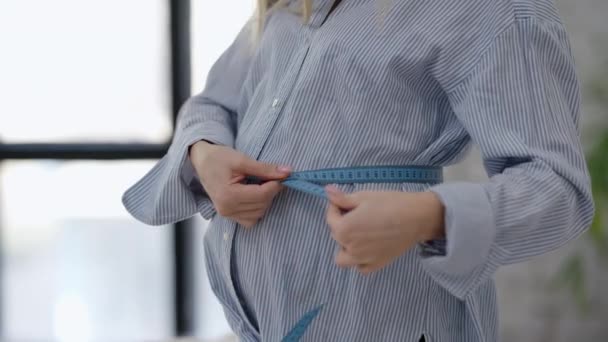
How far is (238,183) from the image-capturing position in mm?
920

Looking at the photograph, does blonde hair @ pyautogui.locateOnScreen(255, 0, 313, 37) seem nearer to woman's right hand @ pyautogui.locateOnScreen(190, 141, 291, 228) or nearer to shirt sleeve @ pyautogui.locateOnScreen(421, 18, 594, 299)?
woman's right hand @ pyautogui.locateOnScreen(190, 141, 291, 228)

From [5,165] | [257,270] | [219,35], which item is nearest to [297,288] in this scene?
[257,270]

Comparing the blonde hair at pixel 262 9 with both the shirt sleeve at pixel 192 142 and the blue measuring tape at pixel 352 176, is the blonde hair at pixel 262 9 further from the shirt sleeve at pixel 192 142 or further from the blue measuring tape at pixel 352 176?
the blue measuring tape at pixel 352 176

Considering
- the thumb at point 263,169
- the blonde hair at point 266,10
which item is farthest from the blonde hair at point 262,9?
the thumb at point 263,169

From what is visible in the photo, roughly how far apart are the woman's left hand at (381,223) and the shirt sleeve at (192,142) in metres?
0.30

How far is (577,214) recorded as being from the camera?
825 millimetres

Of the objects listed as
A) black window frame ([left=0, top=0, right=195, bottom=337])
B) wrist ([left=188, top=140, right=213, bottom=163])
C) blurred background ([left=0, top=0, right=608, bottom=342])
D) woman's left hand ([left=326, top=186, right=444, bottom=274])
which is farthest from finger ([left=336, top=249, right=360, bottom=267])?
black window frame ([left=0, top=0, right=195, bottom=337])

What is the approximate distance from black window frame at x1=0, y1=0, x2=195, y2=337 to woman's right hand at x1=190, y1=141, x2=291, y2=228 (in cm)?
183

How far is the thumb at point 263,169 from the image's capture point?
0.90m

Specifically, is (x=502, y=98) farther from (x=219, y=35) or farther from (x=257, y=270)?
(x=219, y=35)

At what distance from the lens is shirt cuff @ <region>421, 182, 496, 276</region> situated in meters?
0.75

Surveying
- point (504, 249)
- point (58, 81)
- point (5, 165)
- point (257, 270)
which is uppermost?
point (504, 249)

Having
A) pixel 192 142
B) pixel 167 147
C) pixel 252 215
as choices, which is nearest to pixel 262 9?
pixel 192 142

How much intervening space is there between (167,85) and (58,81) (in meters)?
0.36
